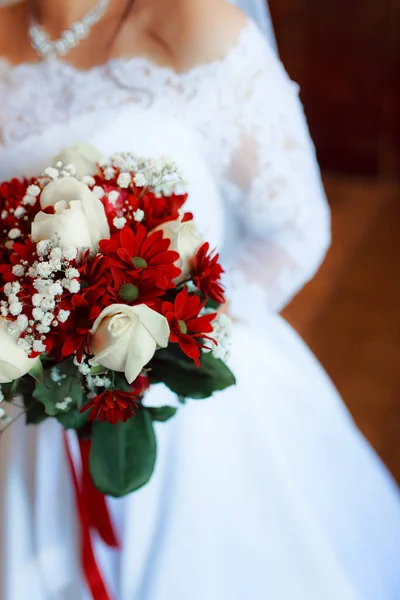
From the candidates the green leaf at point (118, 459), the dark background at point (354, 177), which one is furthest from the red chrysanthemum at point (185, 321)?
the dark background at point (354, 177)

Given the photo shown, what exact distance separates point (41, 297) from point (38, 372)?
0.29 ft

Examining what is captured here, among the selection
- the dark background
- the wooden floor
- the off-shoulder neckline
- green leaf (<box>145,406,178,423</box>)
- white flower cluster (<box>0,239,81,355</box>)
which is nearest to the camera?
white flower cluster (<box>0,239,81,355</box>)

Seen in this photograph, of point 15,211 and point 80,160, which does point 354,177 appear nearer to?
point 80,160

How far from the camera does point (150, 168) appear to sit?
73 cm

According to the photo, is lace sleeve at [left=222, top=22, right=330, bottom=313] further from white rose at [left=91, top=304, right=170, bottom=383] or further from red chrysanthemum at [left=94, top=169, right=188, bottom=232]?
white rose at [left=91, top=304, right=170, bottom=383]

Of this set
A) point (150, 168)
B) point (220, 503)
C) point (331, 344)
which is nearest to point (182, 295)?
point (150, 168)

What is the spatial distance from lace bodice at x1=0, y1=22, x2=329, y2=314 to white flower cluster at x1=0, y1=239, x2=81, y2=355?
0.45 meters

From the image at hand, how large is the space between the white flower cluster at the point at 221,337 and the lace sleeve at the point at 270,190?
36cm

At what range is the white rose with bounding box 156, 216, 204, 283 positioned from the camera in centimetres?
65

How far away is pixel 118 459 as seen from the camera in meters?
0.77

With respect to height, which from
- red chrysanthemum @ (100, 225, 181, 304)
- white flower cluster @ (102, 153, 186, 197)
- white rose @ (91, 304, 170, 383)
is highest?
white flower cluster @ (102, 153, 186, 197)

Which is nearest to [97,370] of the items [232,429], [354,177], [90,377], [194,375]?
[90,377]

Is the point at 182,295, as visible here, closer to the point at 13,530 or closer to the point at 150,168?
the point at 150,168

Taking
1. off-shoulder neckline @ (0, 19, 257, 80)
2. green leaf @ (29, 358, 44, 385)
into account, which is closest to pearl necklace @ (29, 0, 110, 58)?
off-shoulder neckline @ (0, 19, 257, 80)
